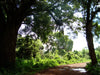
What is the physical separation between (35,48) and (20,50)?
2513 millimetres

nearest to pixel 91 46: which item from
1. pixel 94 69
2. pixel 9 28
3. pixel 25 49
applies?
pixel 94 69

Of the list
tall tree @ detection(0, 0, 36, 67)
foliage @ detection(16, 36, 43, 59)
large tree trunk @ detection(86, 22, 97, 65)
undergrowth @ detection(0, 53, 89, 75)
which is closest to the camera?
undergrowth @ detection(0, 53, 89, 75)

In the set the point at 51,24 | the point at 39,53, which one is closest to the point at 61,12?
the point at 51,24

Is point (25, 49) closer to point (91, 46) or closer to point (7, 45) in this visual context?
point (7, 45)

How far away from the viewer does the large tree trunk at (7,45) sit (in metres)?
7.57

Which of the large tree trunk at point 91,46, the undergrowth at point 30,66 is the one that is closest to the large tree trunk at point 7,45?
the undergrowth at point 30,66

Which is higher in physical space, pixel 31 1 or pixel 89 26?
pixel 31 1

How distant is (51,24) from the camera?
1280 centimetres

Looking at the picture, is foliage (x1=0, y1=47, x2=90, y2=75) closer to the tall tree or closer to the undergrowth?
the undergrowth

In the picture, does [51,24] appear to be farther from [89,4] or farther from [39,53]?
[39,53]

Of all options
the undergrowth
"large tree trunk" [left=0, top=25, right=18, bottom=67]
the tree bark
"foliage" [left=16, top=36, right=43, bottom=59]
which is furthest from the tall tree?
"foliage" [left=16, top=36, right=43, bottom=59]

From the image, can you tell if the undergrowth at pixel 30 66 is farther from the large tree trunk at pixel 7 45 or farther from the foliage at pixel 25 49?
the foliage at pixel 25 49

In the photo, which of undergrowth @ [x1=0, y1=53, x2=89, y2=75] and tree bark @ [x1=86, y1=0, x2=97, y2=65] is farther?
tree bark @ [x1=86, y1=0, x2=97, y2=65]

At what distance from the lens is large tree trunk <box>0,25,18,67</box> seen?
7.57 metres
